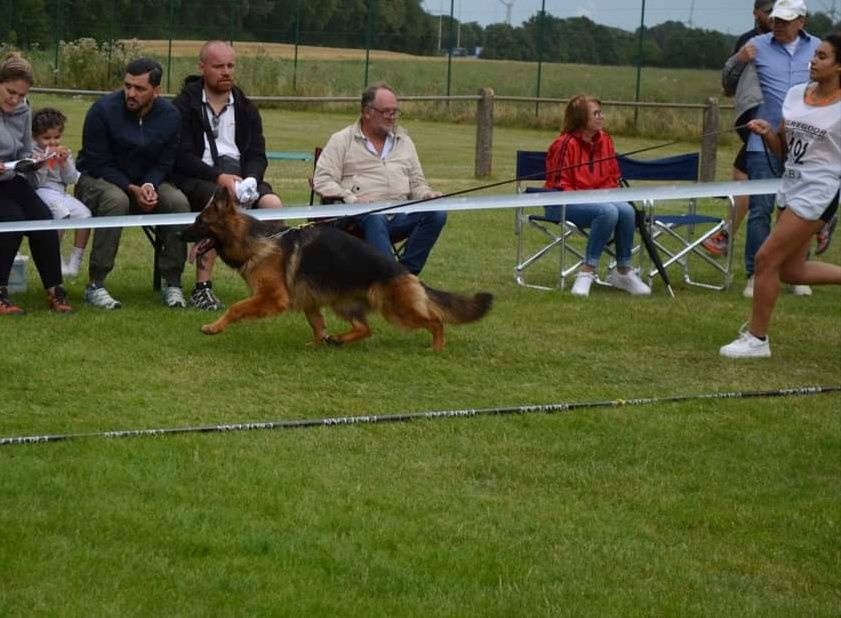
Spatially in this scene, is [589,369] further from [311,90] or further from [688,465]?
[311,90]

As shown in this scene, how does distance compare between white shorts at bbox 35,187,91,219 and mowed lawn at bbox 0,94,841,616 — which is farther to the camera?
A: white shorts at bbox 35,187,91,219

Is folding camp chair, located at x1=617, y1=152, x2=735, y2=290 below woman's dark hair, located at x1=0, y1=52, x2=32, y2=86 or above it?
below

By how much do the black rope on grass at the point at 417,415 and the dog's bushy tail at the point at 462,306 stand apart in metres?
1.35

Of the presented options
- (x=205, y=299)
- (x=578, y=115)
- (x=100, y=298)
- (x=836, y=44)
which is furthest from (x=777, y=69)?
(x=100, y=298)

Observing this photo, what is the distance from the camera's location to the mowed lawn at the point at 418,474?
15.5 feet

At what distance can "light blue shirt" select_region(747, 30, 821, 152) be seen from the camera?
10.7m

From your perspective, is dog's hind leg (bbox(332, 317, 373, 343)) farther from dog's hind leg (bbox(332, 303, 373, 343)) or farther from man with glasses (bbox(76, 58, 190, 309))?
man with glasses (bbox(76, 58, 190, 309))

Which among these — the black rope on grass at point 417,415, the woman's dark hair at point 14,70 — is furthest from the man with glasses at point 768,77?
the woman's dark hair at point 14,70

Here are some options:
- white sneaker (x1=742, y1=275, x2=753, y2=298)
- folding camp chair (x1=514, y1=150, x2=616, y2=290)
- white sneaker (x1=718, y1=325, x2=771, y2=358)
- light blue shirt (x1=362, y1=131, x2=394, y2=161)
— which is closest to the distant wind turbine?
folding camp chair (x1=514, y1=150, x2=616, y2=290)

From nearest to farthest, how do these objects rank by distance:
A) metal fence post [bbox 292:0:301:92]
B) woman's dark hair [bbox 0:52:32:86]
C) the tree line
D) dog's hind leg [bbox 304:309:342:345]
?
dog's hind leg [bbox 304:309:342:345], woman's dark hair [bbox 0:52:32:86], the tree line, metal fence post [bbox 292:0:301:92]

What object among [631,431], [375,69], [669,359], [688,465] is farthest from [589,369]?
[375,69]

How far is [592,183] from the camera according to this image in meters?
10.7

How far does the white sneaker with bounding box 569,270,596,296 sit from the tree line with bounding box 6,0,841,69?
998 inches

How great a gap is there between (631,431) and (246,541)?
234 cm
